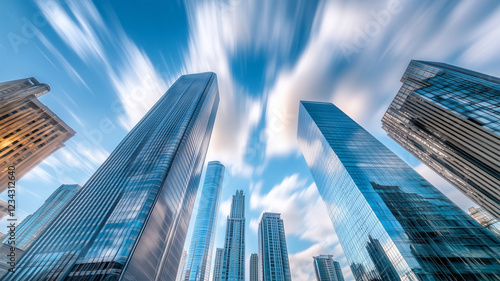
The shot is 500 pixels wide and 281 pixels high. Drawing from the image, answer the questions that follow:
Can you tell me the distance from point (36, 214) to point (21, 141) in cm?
9687

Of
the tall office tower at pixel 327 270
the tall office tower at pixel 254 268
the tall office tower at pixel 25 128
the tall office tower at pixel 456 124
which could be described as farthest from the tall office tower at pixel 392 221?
the tall office tower at pixel 254 268

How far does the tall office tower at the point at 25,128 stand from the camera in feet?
236

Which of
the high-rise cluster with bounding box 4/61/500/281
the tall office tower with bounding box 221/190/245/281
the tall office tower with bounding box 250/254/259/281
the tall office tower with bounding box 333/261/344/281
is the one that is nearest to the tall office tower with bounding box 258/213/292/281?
the tall office tower with bounding box 221/190/245/281

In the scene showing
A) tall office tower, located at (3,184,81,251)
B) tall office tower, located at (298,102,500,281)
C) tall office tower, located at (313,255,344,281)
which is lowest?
tall office tower, located at (298,102,500,281)

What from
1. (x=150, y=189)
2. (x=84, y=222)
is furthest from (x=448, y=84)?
(x=84, y=222)

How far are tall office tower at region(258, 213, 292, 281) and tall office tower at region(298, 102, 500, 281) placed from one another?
7669 centimetres

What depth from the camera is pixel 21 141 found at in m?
77.0

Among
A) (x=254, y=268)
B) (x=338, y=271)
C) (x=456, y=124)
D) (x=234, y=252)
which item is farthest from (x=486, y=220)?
(x=254, y=268)

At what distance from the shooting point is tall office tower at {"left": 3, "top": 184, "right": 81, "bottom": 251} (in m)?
121

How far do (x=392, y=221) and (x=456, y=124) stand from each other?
28.8 metres

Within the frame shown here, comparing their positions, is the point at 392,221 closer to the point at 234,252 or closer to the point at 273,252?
the point at 273,252

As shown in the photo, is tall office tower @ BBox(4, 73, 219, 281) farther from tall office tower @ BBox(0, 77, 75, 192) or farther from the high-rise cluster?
tall office tower @ BBox(0, 77, 75, 192)

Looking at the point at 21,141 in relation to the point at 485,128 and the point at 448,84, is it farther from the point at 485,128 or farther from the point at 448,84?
the point at 448,84

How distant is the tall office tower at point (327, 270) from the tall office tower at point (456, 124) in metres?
137
